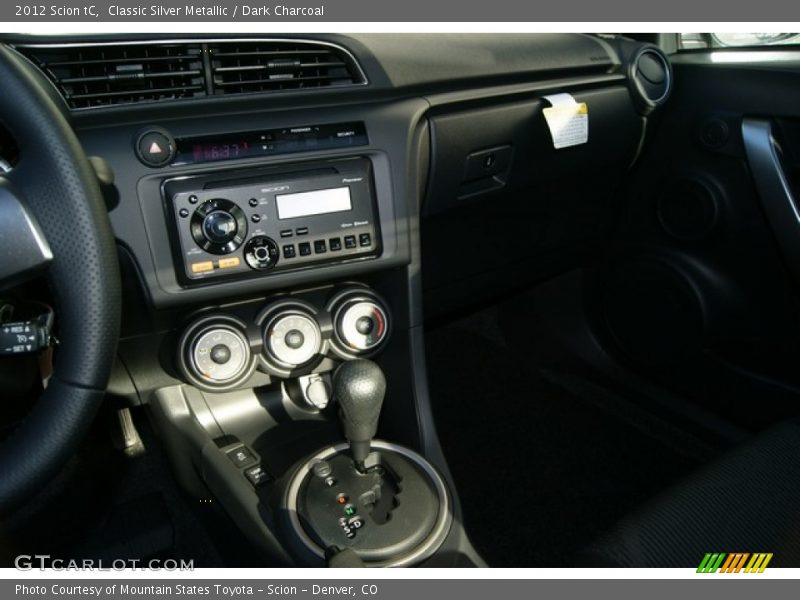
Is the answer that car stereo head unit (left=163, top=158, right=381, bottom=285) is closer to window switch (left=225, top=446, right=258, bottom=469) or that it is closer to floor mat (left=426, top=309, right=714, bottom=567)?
window switch (left=225, top=446, right=258, bottom=469)

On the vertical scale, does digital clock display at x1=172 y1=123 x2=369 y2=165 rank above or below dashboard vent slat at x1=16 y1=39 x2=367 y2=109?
below

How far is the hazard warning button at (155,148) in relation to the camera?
1075 mm

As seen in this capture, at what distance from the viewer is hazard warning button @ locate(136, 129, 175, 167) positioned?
42.3 inches

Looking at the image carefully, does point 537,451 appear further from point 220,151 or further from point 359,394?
point 220,151

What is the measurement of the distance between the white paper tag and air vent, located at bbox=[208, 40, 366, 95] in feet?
1.50

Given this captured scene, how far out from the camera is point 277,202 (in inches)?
46.1

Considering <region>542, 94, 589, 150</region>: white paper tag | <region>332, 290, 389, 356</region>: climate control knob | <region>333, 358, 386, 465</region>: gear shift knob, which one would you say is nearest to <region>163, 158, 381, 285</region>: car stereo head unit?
<region>332, 290, 389, 356</region>: climate control knob

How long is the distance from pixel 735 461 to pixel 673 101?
0.97 meters

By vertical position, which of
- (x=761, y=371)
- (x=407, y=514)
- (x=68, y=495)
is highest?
(x=407, y=514)

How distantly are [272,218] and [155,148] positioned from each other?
21cm

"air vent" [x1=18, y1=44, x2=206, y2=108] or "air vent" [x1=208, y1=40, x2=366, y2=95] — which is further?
"air vent" [x1=208, y1=40, x2=366, y2=95]

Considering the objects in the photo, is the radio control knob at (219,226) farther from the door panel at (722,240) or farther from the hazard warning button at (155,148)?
the door panel at (722,240)

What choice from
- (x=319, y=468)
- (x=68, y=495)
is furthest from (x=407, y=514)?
(x=68, y=495)

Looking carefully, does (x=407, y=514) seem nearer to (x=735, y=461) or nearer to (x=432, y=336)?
(x=735, y=461)
